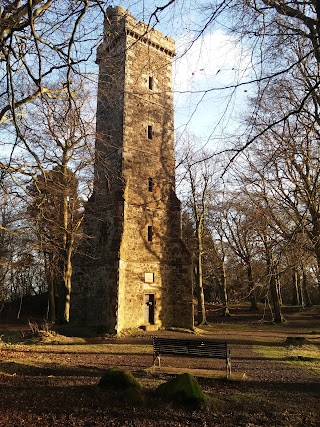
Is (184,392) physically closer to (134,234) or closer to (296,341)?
(296,341)

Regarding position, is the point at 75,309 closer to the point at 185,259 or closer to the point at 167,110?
the point at 185,259

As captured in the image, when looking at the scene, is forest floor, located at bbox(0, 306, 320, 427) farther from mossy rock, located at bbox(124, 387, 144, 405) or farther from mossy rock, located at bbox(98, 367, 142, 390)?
mossy rock, located at bbox(98, 367, 142, 390)

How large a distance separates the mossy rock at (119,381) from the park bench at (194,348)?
2.63 m

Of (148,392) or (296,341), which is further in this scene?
(296,341)

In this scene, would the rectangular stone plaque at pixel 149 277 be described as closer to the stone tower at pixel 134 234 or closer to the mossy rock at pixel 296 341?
the stone tower at pixel 134 234

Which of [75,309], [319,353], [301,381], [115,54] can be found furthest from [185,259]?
[115,54]

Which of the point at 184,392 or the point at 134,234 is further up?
the point at 134,234

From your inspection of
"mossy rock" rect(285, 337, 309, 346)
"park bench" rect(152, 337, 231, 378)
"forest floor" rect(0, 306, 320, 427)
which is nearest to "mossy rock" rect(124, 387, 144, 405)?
"forest floor" rect(0, 306, 320, 427)

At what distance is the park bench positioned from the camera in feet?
26.4

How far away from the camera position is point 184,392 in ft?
18.1

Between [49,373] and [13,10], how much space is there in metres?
6.68

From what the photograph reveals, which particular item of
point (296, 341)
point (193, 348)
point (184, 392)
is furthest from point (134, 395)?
point (296, 341)

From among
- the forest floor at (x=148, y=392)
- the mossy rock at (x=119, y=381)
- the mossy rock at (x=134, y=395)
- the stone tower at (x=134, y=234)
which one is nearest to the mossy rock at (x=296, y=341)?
the forest floor at (x=148, y=392)

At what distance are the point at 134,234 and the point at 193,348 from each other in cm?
1054
